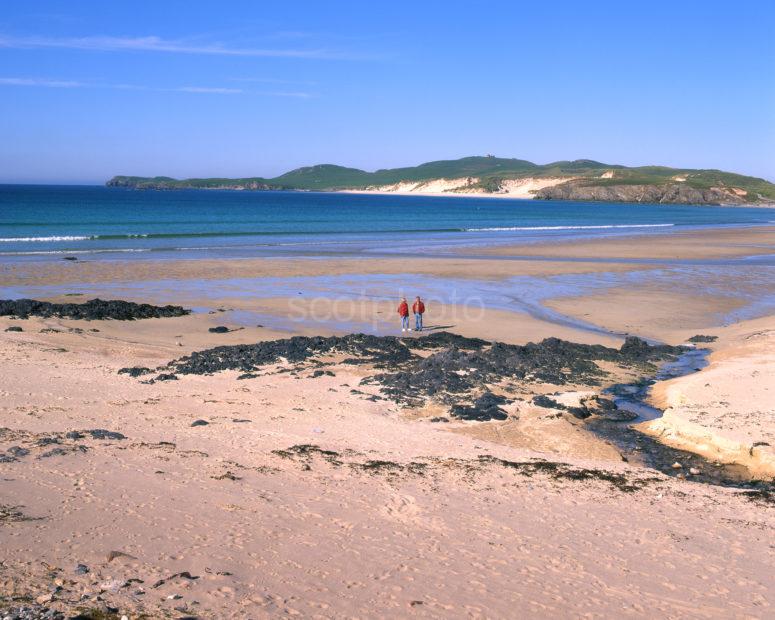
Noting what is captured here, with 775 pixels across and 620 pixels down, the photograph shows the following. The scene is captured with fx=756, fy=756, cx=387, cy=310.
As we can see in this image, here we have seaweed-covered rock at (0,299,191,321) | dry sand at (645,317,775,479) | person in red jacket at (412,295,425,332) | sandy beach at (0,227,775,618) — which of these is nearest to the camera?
sandy beach at (0,227,775,618)

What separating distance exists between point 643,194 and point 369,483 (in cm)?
17971

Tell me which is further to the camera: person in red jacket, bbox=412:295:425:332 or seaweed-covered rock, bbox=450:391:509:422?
person in red jacket, bbox=412:295:425:332

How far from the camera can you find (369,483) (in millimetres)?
9625

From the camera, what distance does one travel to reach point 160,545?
728 cm

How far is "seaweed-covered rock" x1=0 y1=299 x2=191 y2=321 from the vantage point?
74.8ft

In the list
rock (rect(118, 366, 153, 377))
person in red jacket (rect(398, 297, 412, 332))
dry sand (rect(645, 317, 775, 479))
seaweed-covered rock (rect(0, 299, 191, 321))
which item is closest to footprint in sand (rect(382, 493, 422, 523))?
dry sand (rect(645, 317, 775, 479))

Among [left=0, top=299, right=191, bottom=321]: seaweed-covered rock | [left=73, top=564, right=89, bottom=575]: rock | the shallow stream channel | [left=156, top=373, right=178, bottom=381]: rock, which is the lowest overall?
the shallow stream channel

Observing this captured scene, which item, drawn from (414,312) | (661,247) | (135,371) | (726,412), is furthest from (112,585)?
(661,247)

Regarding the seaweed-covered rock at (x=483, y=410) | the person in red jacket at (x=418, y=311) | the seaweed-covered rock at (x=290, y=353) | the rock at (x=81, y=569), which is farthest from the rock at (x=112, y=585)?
the person in red jacket at (x=418, y=311)

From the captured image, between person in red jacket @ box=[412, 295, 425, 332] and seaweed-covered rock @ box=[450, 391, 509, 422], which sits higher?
person in red jacket @ box=[412, 295, 425, 332]

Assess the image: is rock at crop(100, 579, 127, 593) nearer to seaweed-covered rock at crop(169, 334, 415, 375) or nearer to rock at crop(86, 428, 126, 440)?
rock at crop(86, 428, 126, 440)

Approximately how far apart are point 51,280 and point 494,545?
96.4ft

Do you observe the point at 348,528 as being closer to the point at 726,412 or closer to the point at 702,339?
the point at 726,412

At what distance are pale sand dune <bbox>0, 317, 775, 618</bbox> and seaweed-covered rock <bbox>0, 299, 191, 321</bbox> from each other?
10646mm
